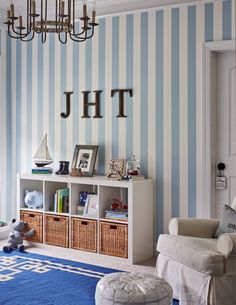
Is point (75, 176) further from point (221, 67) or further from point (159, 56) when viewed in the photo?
point (221, 67)

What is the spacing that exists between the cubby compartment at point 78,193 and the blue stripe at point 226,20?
6.60ft

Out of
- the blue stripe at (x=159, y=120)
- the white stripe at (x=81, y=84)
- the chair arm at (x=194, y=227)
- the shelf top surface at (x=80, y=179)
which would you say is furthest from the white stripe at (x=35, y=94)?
the chair arm at (x=194, y=227)

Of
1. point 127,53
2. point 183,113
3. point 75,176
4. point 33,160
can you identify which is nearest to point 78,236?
point 75,176

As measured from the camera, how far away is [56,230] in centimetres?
523

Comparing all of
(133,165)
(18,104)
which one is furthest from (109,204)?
(18,104)

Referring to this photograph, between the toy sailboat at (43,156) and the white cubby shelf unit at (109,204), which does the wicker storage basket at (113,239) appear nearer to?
the white cubby shelf unit at (109,204)

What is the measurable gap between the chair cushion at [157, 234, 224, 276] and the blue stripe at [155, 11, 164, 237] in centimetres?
112

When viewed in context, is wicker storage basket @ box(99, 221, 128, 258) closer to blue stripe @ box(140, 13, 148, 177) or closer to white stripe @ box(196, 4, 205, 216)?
blue stripe @ box(140, 13, 148, 177)

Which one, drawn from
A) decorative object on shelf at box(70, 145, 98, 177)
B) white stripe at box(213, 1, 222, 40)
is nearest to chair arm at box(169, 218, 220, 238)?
decorative object on shelf at box(70, 145, 98, 177)

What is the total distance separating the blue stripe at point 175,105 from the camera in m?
4.85

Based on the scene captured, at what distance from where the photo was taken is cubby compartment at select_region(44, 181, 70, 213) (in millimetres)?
5352

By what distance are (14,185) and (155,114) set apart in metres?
2.13

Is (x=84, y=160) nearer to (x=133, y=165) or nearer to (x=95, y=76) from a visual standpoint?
(x=133, y=165)

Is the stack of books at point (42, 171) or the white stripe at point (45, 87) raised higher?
the white stripe at point (45, 87)
